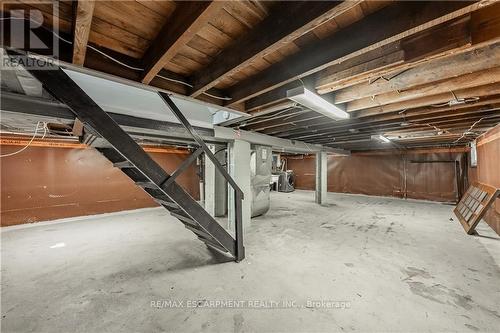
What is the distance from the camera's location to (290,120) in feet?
11.0

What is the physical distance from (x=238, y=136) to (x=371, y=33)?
2.84 meters

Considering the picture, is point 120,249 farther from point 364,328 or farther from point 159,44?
point 364,328

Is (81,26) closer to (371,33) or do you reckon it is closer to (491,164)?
(371,33)

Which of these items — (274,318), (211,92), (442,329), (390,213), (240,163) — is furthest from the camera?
(390,213)

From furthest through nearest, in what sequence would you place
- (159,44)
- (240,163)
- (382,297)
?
1. (240,163)
2. (382,297)
3. (159,44)

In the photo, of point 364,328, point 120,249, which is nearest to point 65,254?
point 120,249

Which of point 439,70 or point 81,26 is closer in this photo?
point 81,26

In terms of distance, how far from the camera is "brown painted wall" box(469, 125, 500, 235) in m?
3.74

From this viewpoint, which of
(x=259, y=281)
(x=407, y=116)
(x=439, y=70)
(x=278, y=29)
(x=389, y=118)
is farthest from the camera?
(x=389, y=118)

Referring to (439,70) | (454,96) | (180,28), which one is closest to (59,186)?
(180,28)

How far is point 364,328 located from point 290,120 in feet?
8.80

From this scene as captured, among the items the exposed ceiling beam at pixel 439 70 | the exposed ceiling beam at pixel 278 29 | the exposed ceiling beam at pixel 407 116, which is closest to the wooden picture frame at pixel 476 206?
the exposed ceiling beam at pixel 407 116

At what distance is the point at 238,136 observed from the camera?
3.93 meters

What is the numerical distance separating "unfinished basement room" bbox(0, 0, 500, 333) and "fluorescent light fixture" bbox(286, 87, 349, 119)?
30 mm
